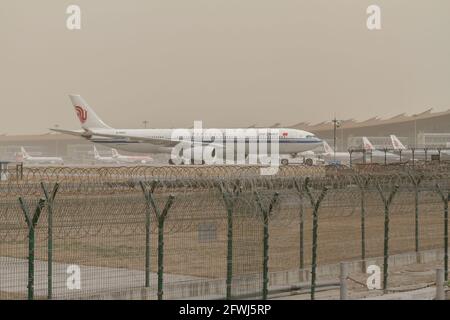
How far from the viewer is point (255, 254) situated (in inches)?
724

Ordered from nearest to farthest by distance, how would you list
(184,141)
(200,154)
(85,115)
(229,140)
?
(200,154) → (229,140) → (184,141) → (85,115)

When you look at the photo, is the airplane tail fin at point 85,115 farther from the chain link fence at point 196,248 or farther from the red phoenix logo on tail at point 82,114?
the chain link fence at point 196,248

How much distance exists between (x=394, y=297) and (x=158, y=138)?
2985 inches

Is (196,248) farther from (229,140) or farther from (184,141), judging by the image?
(184,141)

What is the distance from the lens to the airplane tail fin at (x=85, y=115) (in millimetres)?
102062

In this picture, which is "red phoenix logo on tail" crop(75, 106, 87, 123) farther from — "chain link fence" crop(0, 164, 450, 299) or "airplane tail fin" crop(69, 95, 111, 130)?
"chain link fence" crop(0, 164, 450, 299)

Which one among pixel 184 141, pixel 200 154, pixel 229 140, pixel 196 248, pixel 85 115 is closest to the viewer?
pixel 196 248

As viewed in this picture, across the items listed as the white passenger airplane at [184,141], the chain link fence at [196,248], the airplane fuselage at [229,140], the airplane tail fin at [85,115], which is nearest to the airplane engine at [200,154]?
the white passenger airplane at [184,141]

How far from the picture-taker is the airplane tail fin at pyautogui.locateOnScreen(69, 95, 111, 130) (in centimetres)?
10206

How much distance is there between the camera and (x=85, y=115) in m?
103

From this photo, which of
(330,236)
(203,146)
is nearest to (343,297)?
(330,236)

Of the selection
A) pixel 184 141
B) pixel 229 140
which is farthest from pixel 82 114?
pixel 229 140

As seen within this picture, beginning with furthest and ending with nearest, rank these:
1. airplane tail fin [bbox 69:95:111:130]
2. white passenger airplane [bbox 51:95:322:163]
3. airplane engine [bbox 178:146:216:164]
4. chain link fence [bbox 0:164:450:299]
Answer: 1. airplane tail fin [bbox 69:95:111:130]
2. white passenger airplane [bbox 51:95:322:163]
3. airplane engine [bbox 178:146:216:164]
4. chain link fence [bbox 0:164:450:299]

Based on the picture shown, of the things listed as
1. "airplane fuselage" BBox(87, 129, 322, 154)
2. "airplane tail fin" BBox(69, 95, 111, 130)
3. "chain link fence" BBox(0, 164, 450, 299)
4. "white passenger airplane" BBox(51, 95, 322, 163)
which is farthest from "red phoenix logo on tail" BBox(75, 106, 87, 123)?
"chain link fence" BBox(0, 164, 450, 299)
